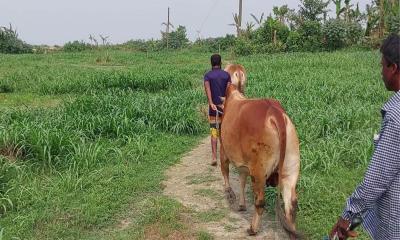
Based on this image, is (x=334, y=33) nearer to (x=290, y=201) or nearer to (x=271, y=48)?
(x=271, y=48)

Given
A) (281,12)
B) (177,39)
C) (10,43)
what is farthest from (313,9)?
(10,43)

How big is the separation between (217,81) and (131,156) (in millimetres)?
1685

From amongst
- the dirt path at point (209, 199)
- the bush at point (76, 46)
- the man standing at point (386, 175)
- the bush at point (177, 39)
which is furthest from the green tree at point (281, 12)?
the man standing at point (386, 175)

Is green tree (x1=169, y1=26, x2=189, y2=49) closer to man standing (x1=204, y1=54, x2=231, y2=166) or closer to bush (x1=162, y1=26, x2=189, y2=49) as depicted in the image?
bush (x1=162, y1=26, x2=189, y2=49)

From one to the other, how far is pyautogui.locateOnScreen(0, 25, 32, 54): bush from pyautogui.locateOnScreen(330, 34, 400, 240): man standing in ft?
103

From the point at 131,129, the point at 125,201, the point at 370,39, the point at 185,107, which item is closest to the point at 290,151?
the point at 125,201

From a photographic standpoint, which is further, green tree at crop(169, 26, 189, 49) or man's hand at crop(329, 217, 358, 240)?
green tree at crop(169, 26, 189, 49)

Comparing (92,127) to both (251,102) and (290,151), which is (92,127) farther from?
(290,151)

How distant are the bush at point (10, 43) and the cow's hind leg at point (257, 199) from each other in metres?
29.6

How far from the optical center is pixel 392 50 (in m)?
2.50

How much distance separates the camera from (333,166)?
6.28m

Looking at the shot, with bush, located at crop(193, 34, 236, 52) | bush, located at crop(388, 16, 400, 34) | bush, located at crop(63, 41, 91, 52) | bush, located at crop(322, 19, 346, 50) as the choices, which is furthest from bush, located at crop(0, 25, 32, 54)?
bush, located at crop(388, 16, 400, 34)

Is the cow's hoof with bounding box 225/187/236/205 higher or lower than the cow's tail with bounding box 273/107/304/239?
lower

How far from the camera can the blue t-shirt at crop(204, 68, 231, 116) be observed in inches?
263
